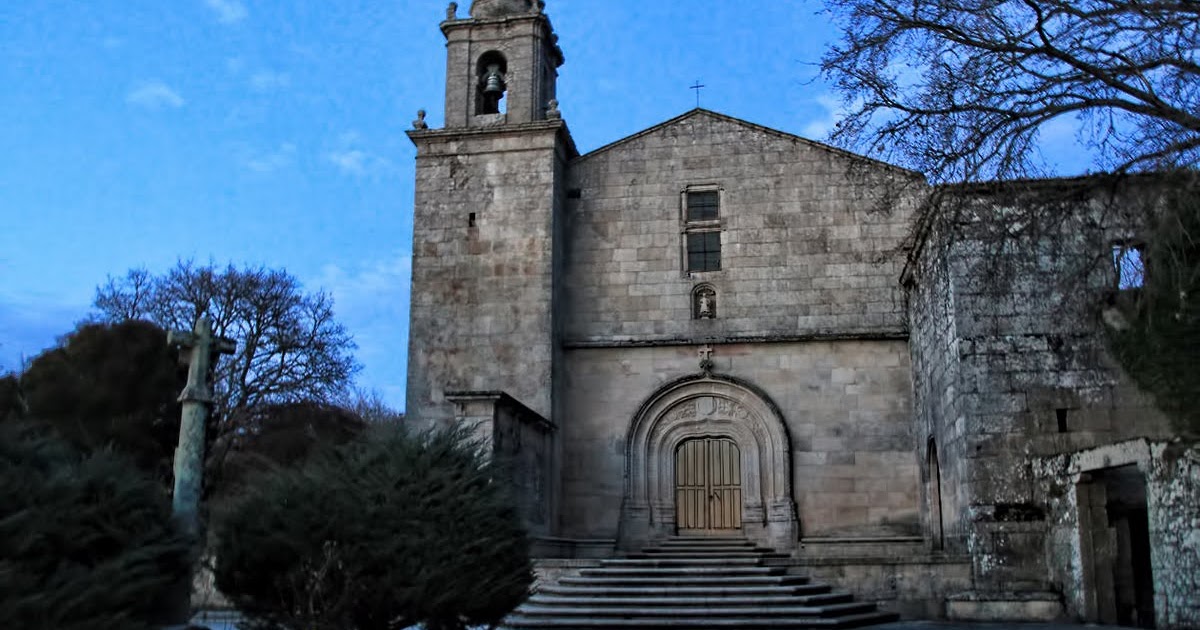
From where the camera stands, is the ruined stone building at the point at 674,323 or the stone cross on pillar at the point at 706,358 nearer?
the ruined stone building at the point at 674,323

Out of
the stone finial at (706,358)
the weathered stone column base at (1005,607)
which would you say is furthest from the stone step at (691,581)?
the stone finial at (706,358)

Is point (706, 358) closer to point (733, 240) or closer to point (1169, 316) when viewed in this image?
point (733, 240)

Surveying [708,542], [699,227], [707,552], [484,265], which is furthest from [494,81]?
[707,552]

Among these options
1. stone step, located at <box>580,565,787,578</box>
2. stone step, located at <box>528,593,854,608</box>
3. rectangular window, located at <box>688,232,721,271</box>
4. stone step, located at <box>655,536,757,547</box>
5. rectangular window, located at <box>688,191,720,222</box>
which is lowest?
stone step, located at <box>528,593,854,608</box>

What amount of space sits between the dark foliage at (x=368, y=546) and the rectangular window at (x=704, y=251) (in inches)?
409

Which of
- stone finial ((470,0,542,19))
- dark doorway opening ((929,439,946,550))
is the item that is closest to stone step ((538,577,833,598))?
dark doorway opening ((929,439,946,550))

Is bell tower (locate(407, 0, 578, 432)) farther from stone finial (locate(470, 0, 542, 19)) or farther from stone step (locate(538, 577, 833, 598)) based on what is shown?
stone step (locate(538, 577, 833, 598))

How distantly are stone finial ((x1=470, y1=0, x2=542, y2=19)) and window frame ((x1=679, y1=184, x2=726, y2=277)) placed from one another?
4213 millimetres

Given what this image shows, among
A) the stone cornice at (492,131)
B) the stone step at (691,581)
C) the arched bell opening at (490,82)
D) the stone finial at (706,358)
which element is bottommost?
the stone step at (691,581)

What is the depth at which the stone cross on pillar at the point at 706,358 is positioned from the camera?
17.0 m

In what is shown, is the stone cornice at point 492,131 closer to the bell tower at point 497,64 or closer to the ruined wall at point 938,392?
the bell tower at point 497,64

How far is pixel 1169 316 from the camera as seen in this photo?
1059cm

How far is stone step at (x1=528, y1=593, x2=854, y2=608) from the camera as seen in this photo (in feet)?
39.8

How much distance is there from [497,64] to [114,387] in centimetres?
1097
